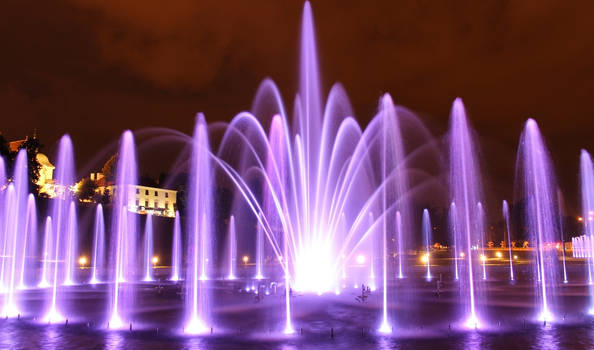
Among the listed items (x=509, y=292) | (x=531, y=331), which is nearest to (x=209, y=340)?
(x=531, y=331)

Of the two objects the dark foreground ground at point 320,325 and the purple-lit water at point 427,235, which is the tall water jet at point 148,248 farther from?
the purple-lit water at point 427,235

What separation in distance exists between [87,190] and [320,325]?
7960 centimetres

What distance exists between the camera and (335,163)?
89.4ft

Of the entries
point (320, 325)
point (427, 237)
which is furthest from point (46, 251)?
point (427, 237)

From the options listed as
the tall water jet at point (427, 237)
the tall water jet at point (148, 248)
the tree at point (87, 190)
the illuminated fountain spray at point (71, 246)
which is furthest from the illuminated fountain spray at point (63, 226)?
the tall water jet at point (427, 237)

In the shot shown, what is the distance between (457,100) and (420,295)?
376 inches

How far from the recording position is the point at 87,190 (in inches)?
3438

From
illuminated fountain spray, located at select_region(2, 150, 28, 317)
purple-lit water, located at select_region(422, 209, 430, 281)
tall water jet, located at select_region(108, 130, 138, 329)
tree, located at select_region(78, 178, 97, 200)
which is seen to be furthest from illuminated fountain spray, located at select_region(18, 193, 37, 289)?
tree, located at select_region(78, 178, 97, 200)

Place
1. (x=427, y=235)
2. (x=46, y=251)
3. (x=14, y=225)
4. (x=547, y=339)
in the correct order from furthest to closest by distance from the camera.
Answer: (x=427, y=235)
(x=46, y=251)
(x=14, y=225)
(x=547, y=339)

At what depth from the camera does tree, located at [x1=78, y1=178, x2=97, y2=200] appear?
86412 millimetres

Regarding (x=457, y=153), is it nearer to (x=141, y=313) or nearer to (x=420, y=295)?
Result: (x=420, y=295)

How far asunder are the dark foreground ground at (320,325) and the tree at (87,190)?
215 feet

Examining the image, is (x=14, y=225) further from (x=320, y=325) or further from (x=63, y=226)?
(x=320, y=325)

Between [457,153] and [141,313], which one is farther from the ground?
[457,153]
